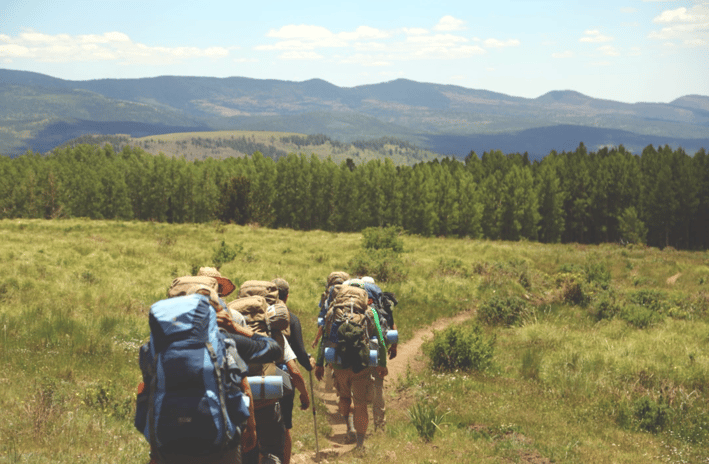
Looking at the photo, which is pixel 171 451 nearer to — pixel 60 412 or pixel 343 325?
pixel 343 325

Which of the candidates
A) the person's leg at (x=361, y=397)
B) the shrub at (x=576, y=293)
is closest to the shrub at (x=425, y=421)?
the person's leg at (x=361, y=397)

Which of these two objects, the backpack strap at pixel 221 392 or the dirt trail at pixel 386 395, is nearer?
the backpack strap at pixel 221 392

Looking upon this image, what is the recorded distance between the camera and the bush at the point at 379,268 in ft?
80.9

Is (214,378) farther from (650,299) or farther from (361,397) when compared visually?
(650,299)

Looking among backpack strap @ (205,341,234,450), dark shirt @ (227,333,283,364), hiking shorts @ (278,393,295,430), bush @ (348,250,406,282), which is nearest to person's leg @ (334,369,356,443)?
hiking shorts @ (278,393,295,430)

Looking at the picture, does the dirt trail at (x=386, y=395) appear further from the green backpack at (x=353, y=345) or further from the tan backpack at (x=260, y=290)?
the tan backpack at (x=260, y=290)

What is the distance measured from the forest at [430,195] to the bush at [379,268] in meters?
50.9

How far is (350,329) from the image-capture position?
7352mm

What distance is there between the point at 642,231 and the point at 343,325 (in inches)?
3383

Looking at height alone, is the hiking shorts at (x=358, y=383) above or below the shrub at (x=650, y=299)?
above

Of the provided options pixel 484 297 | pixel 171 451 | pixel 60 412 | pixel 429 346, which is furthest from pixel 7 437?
pixel 484 297

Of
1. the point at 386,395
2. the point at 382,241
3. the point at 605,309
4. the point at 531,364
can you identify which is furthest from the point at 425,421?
the point at 382,241

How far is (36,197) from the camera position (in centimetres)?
9019

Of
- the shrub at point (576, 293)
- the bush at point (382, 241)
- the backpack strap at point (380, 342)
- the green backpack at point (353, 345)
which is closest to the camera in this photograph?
the green backpack at point (353, 345)
